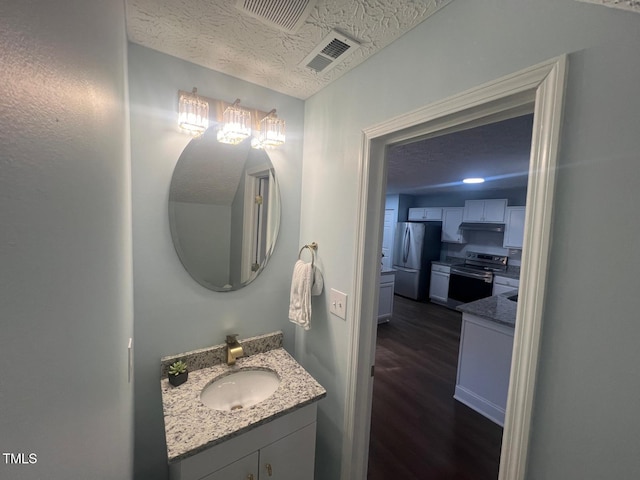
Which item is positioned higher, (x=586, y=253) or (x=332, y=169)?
(x=332, y=169)

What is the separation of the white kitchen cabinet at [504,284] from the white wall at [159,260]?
4.16 meters

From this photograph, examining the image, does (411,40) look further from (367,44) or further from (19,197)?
(19,197)

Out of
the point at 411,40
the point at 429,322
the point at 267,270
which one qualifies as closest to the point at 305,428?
the point at 267,270

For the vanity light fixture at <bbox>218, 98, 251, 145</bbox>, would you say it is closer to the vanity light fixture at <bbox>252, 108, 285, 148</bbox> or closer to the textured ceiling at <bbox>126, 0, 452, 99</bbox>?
the vanity light fixture at <bbox>252, 108, 285, 148</bbox>

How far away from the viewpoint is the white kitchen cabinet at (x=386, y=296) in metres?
3.91

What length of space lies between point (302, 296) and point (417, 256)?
4.39 meters

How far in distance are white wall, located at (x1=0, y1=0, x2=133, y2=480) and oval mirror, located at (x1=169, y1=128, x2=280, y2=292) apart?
33.1 inches

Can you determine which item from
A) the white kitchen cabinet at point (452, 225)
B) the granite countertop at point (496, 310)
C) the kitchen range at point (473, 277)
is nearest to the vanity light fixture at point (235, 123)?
the granite countertop at point (496, 310)

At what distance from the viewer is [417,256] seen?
5.29 metres

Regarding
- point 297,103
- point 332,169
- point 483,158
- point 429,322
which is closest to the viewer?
point 332,169

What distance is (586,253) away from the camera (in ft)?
1.94

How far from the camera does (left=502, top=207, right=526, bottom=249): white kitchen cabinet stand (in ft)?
13.4

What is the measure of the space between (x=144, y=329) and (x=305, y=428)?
0.88 meters

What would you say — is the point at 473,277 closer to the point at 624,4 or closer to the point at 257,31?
the point at 624,4
